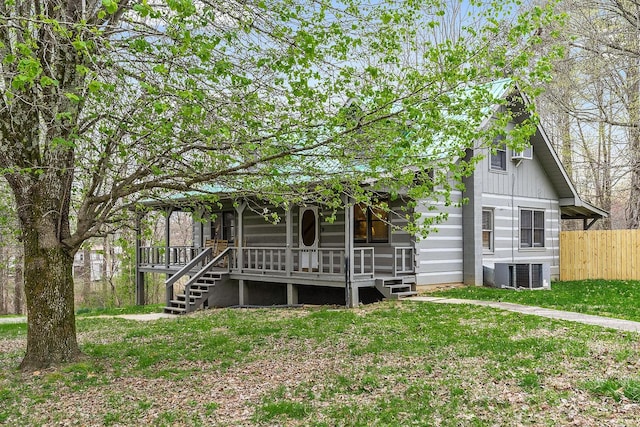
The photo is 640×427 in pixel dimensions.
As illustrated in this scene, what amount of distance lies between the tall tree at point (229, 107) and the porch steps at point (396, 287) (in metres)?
6.76

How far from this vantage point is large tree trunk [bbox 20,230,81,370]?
844 centimetres

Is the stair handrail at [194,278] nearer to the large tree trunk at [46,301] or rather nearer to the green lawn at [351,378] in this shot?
the green lawn at [351,378]

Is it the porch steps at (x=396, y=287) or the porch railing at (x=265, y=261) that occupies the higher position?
the porch railing at (x=265, y=261)

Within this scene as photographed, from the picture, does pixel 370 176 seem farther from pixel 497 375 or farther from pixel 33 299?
pixel 33 299

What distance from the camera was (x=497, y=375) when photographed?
7.21 metres

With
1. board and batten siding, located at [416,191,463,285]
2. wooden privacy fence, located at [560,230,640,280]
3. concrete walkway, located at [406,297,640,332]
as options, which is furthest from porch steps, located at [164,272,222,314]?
wooden privacy fence, located at [560,230,640,280]

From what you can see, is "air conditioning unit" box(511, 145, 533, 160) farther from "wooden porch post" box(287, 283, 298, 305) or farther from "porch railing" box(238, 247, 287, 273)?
"wooden porch post" box(287, 283, 298, 305)

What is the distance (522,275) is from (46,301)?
1381 centimetres

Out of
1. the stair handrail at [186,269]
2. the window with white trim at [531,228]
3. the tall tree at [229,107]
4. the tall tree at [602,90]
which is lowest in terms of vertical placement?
the stair handrail at [186,269]

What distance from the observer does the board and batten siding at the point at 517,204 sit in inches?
741

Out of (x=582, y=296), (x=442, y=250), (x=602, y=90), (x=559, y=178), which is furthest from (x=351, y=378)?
(x=602, y=90)

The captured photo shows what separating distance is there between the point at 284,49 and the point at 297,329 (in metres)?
5.65

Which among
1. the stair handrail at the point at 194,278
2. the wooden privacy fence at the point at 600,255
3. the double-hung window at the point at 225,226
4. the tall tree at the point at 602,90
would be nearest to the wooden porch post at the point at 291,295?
the stair handrail at the point at 194,278

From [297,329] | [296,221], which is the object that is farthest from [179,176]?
[296,221]
